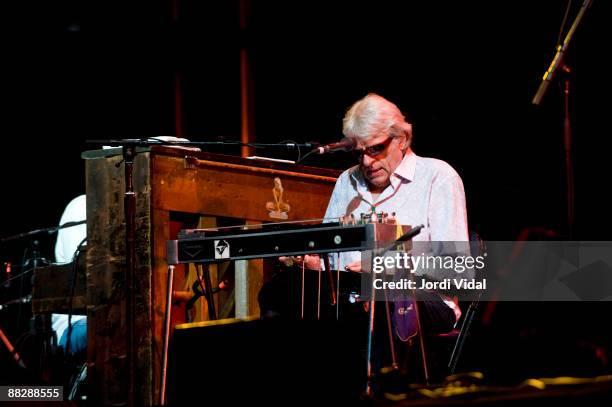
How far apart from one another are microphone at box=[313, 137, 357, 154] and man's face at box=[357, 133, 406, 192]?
3.8 inches

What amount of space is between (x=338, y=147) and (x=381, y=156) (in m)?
0.39

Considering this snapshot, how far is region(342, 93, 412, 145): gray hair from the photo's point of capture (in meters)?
4.59

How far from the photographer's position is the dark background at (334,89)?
4.91m

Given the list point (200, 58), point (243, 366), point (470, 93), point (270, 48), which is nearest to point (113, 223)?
point (243, 366)

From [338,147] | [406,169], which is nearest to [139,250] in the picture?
[338,147]

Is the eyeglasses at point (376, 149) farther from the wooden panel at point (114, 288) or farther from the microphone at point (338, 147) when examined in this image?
Result: the wooden panel at point (114, 288)

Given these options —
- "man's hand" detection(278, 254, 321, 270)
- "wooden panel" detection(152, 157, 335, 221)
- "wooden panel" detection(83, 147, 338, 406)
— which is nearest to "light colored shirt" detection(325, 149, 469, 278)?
"man's hand" detection(278, 254, 321, 270)

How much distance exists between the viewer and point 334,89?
21.4 ft

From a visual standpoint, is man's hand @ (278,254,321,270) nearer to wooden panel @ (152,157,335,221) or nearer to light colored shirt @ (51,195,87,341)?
wooden panel @ (152,157,335,221)

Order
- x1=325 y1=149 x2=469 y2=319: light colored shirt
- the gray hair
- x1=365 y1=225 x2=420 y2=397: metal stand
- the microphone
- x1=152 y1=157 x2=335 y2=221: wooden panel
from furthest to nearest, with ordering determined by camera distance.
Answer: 1. x1=152 y1=157 x2=335 y2=221: wooden panel
2. the gray hair
3. x1=325 y1=149 x2=469 y2=319: light colored shirt
4. the microphone
5. x1=365 y1=225 x2=420 y2=397: metal stand

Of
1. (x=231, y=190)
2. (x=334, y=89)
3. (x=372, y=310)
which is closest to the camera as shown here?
(x=372, y=310)

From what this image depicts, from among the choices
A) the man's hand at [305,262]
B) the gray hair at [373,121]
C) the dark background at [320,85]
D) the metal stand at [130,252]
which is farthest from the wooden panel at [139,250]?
the dark background at [320,85]

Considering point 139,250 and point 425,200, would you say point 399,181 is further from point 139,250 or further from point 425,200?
point 139,250

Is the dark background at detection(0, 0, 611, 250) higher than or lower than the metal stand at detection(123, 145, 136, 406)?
higher
